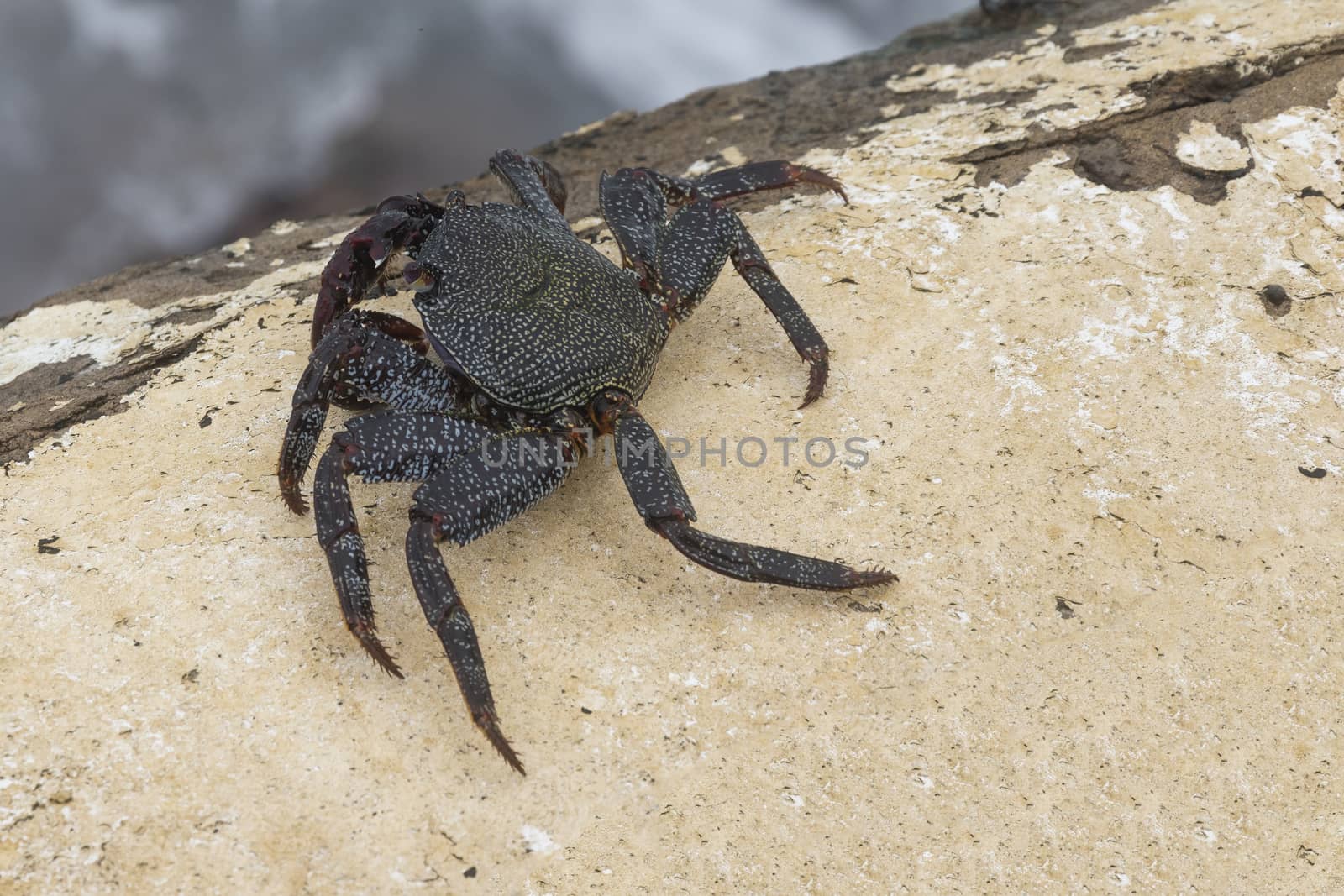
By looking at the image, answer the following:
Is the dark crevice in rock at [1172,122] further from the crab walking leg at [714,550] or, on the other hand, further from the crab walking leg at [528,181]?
the crab walking leg at [714,550]

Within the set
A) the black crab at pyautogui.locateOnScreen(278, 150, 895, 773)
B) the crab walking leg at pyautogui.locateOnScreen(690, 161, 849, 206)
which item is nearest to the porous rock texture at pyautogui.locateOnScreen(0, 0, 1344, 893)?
the black crab at pyautogui.locateOnScreen(278, 150, 895, 773)

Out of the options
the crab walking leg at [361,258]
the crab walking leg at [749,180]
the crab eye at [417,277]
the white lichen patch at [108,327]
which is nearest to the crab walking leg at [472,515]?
A: the crab eye at [417,277]

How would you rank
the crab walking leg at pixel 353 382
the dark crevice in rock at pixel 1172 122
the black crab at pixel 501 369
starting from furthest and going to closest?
1. the dark crevice in rock at pixel 1172 122
2. the crab walking leg at pixel 353 382
3. the black crab at pixel 501 369

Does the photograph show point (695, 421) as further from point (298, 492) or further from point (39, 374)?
point (39, 374)

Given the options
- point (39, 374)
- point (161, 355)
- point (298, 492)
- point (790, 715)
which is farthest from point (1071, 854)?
point (39, 374)

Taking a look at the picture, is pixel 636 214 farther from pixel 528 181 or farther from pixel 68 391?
pixel 68 391

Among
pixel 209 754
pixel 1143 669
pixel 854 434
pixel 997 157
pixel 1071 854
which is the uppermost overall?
pixel 997 157
